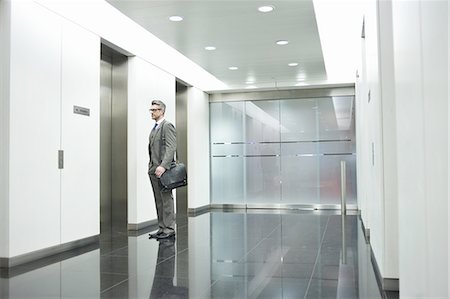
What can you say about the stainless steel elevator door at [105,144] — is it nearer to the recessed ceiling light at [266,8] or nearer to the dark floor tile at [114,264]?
the dark floor tile at [114,264]

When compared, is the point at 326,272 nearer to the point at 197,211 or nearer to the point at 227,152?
the point at 197,211

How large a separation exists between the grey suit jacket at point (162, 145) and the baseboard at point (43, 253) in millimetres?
1553

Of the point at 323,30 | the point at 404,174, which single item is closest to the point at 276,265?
the point at 404,174

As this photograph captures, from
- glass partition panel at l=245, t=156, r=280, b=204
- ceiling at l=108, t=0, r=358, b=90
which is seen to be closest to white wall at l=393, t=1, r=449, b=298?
ceiling at l=108, t=0, r=358, b=90

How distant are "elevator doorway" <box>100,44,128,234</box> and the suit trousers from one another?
178 centimetres

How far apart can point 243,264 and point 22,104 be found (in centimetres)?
363

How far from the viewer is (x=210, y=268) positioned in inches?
216

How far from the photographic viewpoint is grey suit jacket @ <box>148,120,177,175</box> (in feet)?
25.0

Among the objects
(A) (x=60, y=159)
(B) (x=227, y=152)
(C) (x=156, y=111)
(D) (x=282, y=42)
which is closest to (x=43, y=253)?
(A) (x=60, y=159)

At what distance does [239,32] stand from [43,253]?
5.01m

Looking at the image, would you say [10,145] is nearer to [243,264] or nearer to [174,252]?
[174,252]

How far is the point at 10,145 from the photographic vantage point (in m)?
5.80

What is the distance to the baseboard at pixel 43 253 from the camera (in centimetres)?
571

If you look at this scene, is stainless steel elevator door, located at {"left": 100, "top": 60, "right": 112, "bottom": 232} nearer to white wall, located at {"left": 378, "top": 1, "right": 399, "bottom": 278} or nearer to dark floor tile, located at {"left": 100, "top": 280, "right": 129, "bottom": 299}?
dark floor tile, located at {"left": 100, "top": 280, "right": 129, "bottom": 299}
